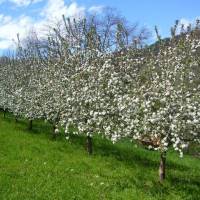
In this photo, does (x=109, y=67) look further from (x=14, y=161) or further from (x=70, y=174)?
(x=14, y=161)

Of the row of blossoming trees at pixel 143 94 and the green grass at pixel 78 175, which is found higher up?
the row of blossoming trees at pixel 143 94

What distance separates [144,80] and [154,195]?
4416mm

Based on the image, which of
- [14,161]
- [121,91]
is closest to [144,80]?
[121,91]

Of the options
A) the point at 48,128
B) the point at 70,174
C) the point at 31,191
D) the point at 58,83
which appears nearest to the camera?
the point at 31,191

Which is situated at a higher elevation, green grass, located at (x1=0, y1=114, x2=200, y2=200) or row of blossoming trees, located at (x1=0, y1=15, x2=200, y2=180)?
row of blossoming trees, located at (x1=0, y1=15, x2=200, y2=180)

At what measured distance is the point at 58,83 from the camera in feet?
88.1

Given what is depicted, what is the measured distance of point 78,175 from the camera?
1912 cm

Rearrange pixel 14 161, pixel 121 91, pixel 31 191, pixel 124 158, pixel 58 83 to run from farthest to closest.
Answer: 1. pixel 58 83
2. pixel 124 158
3. pixel 14 161
4. pixel 121 91
5. pixel 31 191

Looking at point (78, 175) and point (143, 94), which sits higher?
point (143, 94)

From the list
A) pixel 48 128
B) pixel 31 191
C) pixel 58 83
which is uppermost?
pixel 58 83

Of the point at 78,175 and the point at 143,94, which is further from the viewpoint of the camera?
the point at 78,175

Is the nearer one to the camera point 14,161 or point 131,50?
point 131,50

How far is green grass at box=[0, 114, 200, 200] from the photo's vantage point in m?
16.2

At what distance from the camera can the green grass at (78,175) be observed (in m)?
16.2
